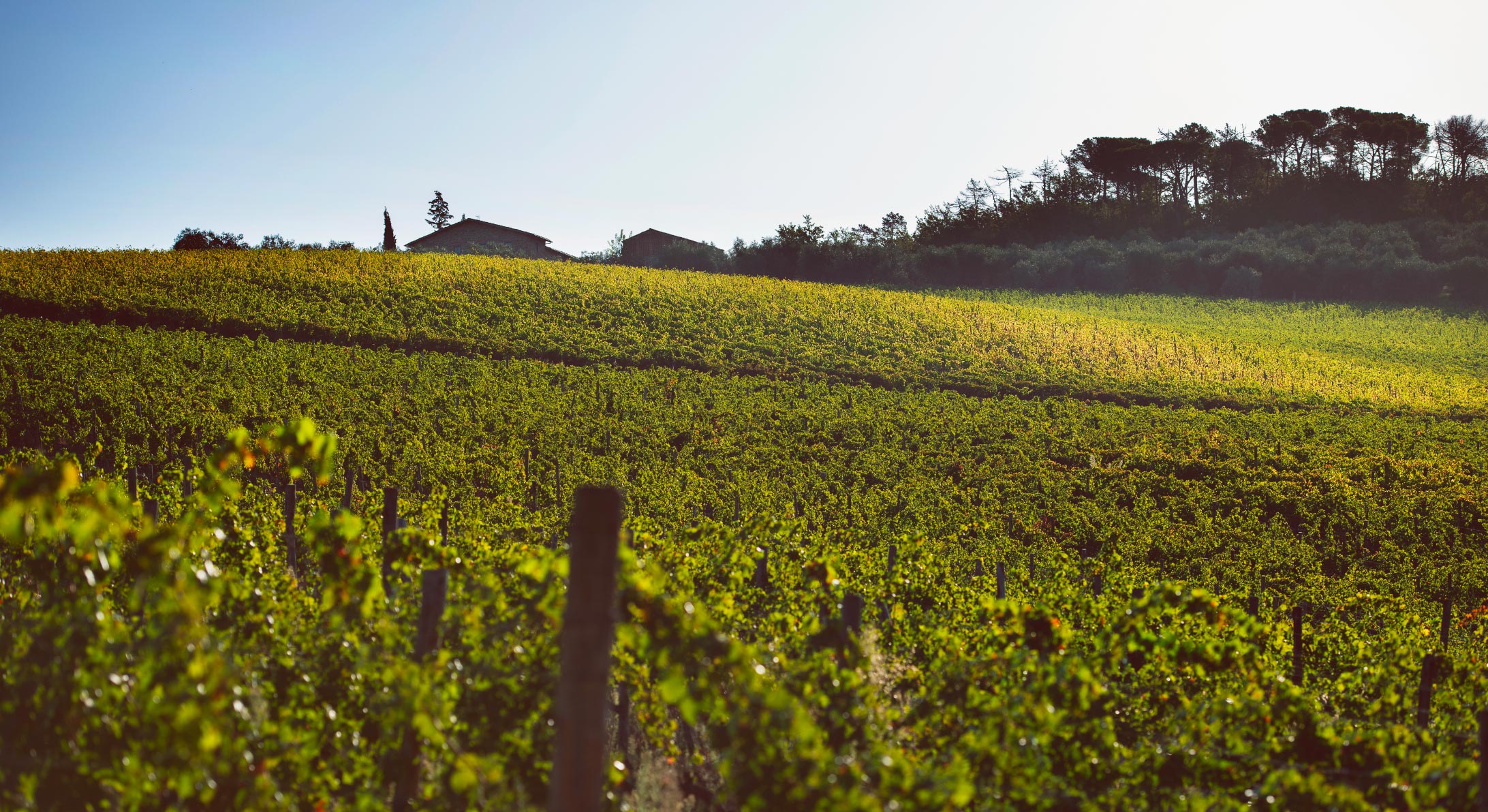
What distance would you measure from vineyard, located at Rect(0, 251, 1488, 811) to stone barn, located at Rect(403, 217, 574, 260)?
48.5ft

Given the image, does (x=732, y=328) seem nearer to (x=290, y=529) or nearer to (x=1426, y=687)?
(x=290, y=529)

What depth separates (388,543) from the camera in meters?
4.56

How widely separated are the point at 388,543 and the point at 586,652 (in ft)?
7.68

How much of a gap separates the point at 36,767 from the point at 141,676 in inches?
28.1

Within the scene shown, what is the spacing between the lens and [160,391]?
17.0 meters

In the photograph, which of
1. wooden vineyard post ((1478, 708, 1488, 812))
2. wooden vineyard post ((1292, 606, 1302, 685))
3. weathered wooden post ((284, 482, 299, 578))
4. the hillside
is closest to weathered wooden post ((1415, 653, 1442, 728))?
wooden vineyard post ((1292, 606, 1302, 685))

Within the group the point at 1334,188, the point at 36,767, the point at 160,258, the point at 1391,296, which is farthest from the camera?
the point at 1334,188

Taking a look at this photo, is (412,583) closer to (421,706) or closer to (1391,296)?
(421,706)

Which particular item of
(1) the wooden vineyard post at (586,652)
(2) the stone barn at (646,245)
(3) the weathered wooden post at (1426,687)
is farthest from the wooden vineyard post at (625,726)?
(2) the stone barn at (646,245)

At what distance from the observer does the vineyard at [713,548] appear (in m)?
3.32

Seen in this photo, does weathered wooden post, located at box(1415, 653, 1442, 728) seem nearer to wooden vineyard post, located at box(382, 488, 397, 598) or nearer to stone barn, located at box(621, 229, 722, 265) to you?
wooden vineyard post, located at box(382, 488, 397, 598)

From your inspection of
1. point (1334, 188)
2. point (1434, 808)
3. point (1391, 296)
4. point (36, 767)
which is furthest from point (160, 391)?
point (1334, 188)

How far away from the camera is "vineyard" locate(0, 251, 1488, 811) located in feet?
10.9

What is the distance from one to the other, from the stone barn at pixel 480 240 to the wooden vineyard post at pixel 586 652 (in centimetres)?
5126
